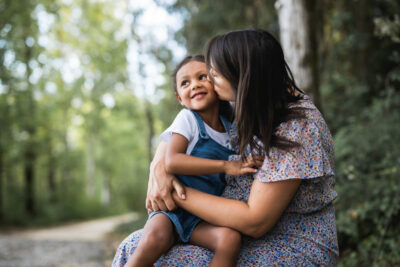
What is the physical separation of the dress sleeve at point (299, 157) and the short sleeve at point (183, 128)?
478mm

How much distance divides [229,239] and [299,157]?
471mm

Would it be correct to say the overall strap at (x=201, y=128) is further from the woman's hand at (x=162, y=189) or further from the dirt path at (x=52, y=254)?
the dirt path at (x=52, y=254)

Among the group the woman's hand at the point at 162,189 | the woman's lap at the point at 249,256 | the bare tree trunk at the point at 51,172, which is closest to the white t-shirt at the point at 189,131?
the woman's hand at the point at 162,189

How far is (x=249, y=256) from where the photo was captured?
65.3 inches

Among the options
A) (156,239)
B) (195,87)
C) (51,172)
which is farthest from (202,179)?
(51,172)

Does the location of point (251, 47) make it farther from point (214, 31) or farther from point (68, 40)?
point (68, 40)

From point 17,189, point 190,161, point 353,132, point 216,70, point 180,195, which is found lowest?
point 17,189

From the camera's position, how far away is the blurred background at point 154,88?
3.89 m

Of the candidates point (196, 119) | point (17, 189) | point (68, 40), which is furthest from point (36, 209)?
point (196, 119)

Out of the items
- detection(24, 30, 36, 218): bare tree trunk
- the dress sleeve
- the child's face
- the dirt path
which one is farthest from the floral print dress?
detection(24, 30, 36, 218): bare tree trunk

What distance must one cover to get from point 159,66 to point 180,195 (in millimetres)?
13623

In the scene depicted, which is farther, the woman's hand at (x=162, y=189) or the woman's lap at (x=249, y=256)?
the woman's hand at (x=162, y=189)

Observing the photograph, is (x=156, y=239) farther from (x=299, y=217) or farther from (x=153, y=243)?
(x=299, y=217)

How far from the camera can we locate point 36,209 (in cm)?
1559
